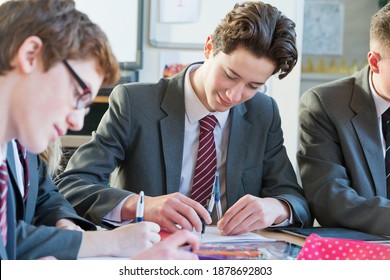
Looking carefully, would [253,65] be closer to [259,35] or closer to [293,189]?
[259,35]

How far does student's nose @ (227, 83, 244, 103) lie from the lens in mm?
1984

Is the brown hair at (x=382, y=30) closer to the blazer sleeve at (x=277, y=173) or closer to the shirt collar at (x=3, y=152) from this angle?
the blazer sleeve at (x=277, y=173)

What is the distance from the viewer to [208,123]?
7.07 ft

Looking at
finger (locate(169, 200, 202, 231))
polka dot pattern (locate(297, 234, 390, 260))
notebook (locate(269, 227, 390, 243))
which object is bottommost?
notebook (locate(269, 227, 390, 243))

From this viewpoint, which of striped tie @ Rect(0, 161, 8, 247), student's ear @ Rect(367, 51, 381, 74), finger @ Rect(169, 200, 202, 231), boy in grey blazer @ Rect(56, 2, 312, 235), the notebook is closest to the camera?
striped tie @ Rect(0, 161, 8, 247)

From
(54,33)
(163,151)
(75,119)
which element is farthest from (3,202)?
(163,151)

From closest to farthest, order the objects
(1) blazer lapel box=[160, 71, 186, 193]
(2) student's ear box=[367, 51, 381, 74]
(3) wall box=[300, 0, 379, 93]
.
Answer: (1) blazer lapel box=[160, 71, 186, 193] < (2) student's ear box=[367, 51, 381, 74] < (3) wall box=[300, 0, 379, 93]

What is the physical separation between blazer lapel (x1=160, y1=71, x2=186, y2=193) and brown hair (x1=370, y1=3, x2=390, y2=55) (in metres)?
0.67

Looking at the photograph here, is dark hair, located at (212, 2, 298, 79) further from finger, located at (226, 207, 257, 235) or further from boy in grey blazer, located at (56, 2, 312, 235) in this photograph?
finger, located at (226, 207, 257, 235)

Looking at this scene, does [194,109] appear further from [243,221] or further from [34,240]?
[34,240]

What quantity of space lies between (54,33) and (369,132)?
51.0 inches

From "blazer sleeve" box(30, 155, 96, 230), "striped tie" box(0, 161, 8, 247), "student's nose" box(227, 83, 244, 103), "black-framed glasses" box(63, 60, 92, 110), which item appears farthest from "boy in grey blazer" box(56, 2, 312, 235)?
"black-framed glasses" box(63, 60, 92, 110)

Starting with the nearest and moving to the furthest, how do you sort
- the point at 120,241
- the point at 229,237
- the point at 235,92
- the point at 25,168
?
1. the point at 120,241
2. the point at 25,168
3. the point at 229,237
4. the point at 235,92
